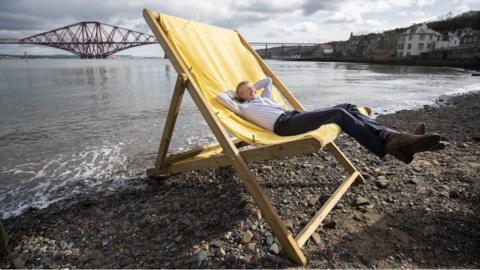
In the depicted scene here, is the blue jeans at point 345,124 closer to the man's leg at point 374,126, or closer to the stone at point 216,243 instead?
the man's leg at point 374,126

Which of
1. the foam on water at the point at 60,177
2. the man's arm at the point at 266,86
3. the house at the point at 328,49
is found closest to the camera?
the foam on water at the point at 60,177

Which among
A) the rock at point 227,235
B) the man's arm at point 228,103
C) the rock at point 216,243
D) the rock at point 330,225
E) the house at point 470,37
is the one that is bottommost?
the rock at point 216,243

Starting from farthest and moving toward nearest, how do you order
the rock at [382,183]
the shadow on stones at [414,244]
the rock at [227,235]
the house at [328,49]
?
the house at [328,49] → the rock at [382,183] → the rock at [227,235] → the shadow on stones at [414,244]

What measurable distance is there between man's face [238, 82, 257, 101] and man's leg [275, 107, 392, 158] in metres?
0.51

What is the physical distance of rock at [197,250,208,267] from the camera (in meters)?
2.10

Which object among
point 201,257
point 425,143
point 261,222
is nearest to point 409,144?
point 425,143

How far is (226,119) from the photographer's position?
2680 millimetres

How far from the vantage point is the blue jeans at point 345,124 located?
7.55 ft

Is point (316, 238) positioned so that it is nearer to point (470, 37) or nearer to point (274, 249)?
point (274, 249)

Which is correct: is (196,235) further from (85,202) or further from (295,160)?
(295,160)

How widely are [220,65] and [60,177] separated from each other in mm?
2706

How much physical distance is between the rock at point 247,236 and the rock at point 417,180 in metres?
2.01

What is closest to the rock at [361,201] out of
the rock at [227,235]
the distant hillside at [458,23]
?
the rock at [227,235]

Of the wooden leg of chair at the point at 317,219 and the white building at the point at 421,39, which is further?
the white building at the point at 421,39
